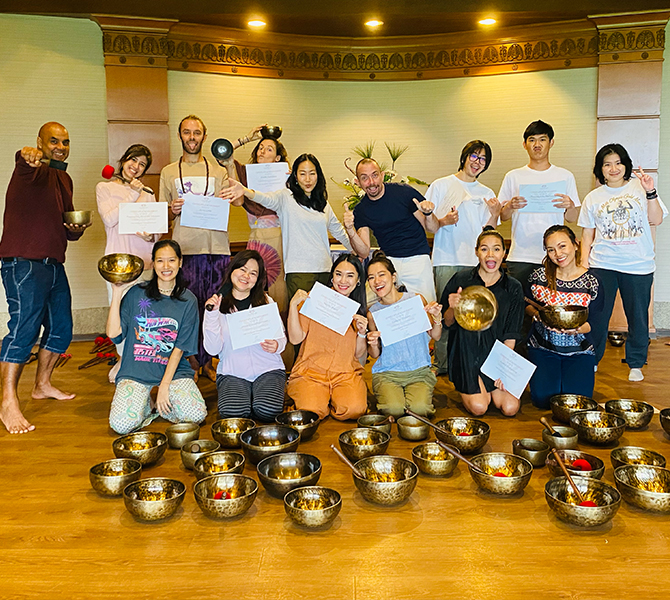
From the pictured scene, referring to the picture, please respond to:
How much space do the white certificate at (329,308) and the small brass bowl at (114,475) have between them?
133cm

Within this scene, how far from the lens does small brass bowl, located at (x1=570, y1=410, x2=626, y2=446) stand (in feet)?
10.5

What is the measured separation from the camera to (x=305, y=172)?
4.09 metres

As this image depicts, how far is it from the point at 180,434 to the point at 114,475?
0.54 metres

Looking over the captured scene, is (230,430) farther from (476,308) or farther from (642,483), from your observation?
(642,483)

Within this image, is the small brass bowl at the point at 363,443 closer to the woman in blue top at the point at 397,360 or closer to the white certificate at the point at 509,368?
the woman in blue top at the point at 397,360

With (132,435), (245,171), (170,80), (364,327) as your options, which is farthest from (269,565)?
(170,80)

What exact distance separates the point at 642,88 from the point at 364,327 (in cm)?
412

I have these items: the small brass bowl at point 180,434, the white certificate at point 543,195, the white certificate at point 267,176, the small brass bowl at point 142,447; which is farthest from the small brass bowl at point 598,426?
the white certificate at point 267,176

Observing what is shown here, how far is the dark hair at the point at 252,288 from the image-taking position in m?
3.74

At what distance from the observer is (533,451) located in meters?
2.95

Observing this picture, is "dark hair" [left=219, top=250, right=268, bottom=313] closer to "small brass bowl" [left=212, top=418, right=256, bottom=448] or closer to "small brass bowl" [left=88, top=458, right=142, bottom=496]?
"small brass bowl" [left=212, top=418, right=256, bottom=448]

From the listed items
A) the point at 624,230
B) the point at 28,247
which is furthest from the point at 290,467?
the point at 624,230

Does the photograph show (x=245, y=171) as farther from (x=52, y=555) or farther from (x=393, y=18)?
(x=52, y=555)

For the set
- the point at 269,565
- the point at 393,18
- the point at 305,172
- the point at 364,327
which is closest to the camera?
the point at 269,565
